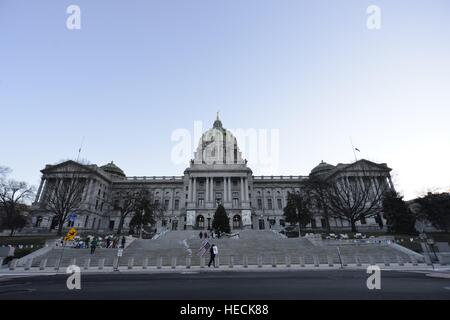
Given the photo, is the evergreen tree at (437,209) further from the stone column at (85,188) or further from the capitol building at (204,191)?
the stone column at (85,188)

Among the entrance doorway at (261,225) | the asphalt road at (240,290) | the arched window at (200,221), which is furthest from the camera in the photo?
the entrance doorway at (261,225)

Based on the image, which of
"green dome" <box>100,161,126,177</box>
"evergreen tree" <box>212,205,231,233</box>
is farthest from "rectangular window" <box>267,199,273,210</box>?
"green dome" <box>100,161,126,177</box>

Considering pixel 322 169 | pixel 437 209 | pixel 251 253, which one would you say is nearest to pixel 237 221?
pixel 251 253

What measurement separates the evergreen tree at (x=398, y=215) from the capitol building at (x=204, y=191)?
11.6m

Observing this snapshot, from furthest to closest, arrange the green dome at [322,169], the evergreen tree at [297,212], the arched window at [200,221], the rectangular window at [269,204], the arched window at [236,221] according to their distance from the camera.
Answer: the green dome at [322,169], the rectangular window at [269,204], the arched window at [236,221], the arched window at [200,221], the evergreen tree at [297,212]

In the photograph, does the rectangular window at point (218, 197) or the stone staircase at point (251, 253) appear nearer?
the stone staircase at point (251, 253)

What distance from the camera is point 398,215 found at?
42250 mm

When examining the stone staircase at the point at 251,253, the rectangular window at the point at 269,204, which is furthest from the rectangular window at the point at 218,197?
the stone staircase at the point at 251,253

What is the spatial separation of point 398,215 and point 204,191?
44.8m

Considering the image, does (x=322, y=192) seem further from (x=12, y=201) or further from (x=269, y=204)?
(x=12, y=201)

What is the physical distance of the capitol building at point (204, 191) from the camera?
60719mm
